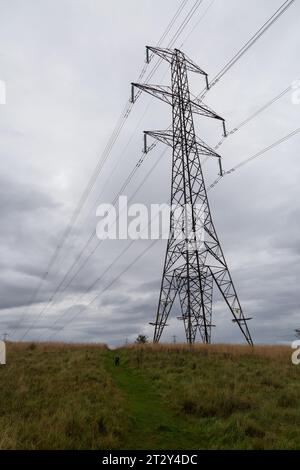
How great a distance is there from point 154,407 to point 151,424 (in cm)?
210

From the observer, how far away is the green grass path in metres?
8.66

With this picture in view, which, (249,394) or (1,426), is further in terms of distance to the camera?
(249,394)

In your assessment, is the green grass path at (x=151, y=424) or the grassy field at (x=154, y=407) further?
the green grass path at (x=151, y=424)

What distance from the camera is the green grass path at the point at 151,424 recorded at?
341 inches

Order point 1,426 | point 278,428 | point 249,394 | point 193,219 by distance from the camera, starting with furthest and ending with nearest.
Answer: point 193,219 < point 249,394 < point 278,428 < point 1,426

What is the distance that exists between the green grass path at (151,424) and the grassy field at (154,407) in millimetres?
24

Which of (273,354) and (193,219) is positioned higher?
(193,219)

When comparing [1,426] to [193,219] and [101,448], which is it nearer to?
[101,448]

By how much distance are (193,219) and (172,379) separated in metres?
12.6

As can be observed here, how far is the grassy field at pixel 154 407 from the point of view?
846cm

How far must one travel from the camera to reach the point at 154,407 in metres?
12.2
